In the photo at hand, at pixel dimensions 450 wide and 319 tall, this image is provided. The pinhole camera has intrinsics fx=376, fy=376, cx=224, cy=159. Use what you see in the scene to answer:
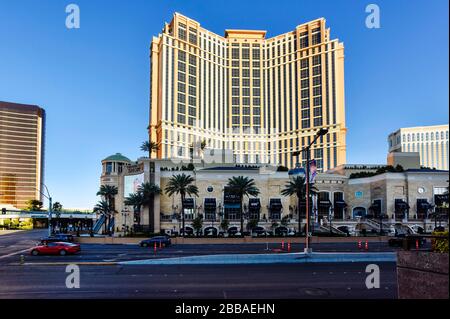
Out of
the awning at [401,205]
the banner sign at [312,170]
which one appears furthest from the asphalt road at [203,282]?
the awning at [401,205]

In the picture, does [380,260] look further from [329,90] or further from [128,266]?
[329,90]

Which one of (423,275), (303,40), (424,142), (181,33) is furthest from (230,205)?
(303,40)

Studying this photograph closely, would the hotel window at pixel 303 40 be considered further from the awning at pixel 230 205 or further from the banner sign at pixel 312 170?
the banner sign at pixel 312 170

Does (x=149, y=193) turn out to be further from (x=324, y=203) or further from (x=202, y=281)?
(x=202, y=281)

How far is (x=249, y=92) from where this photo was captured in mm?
174250

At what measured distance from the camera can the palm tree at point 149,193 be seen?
Answer: 73.9 meters

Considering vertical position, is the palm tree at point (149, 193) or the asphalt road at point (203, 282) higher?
the palm tree at point (149, 193)

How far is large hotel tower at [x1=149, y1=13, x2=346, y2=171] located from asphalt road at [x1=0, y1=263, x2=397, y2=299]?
12883 cm

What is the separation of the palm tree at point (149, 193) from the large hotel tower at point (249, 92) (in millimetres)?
73619

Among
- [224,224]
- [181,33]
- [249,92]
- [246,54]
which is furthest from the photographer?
[246,54]

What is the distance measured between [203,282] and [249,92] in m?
161

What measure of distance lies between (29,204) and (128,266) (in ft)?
640
